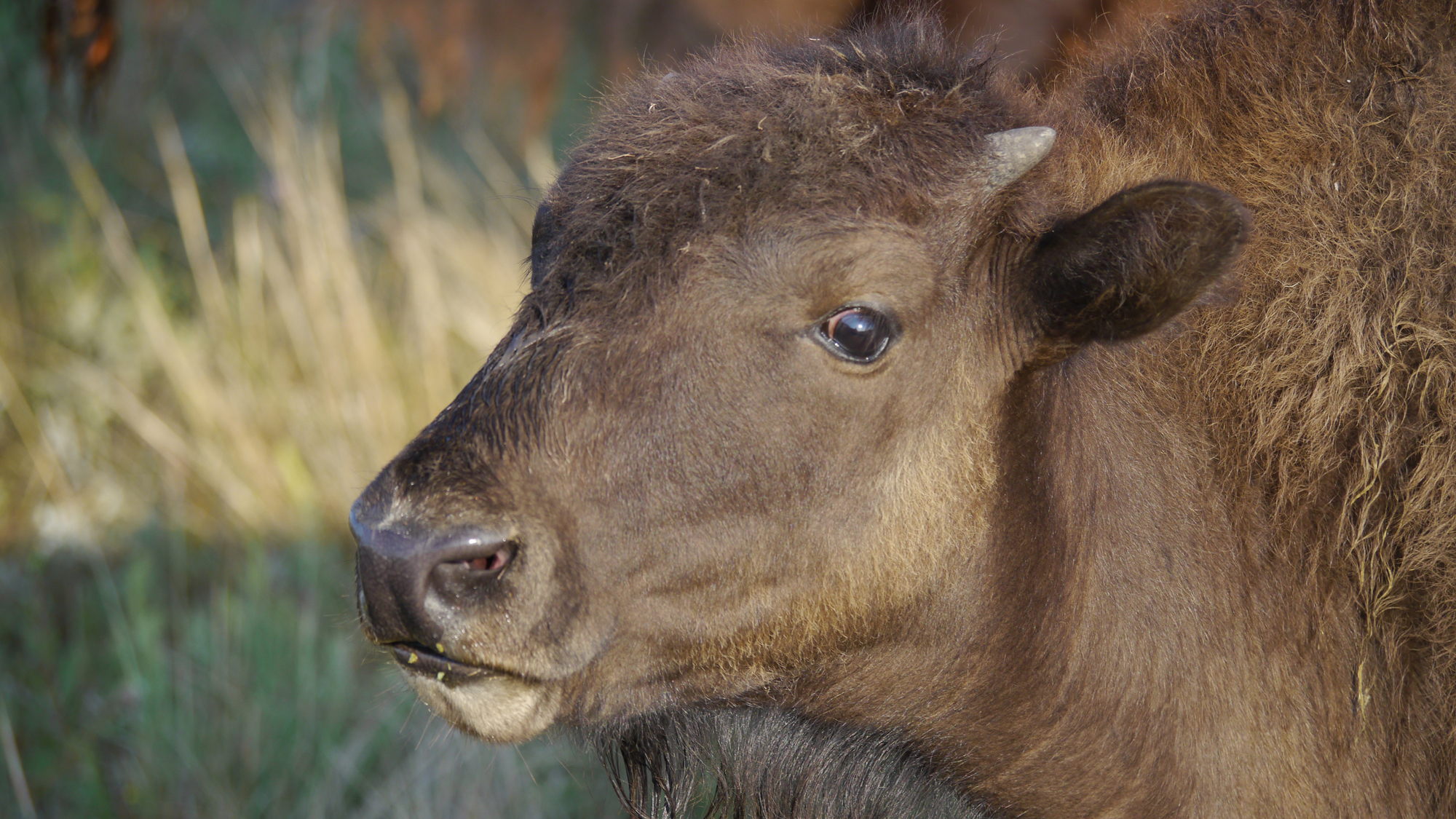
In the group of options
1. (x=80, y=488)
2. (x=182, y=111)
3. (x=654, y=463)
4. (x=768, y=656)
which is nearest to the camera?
(x=654, y=463)

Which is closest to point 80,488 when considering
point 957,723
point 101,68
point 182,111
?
point 101,68

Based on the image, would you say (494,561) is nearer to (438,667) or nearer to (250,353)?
(438,667)

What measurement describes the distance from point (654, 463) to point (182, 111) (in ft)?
26.7

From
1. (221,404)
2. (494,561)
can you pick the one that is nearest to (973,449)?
(494,561)

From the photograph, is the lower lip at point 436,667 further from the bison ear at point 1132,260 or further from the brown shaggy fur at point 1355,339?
the brown shaggy fur at point 1355,339

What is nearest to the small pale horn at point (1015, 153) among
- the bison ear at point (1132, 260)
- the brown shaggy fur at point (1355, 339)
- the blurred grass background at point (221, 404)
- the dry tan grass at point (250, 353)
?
the bison ear at point (1132, 260)

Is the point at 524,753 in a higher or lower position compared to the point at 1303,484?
lower

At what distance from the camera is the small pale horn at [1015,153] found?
2467mm

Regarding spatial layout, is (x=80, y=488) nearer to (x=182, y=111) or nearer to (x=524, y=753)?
(x=524, y=753)

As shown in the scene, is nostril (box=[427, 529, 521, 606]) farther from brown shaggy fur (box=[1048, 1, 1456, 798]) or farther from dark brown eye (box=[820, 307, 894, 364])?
brown shaggy fur (box=[1048, 1, 1456, 798])

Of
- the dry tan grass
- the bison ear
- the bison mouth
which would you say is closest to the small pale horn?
the bison ear

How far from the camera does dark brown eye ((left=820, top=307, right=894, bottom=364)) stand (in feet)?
A: 7.89

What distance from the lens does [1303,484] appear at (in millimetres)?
2650

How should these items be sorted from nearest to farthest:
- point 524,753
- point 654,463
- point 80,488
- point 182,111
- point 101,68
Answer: point 654,463 → point 524,753 → point 101,68 → point 80,488 → point 182,111
